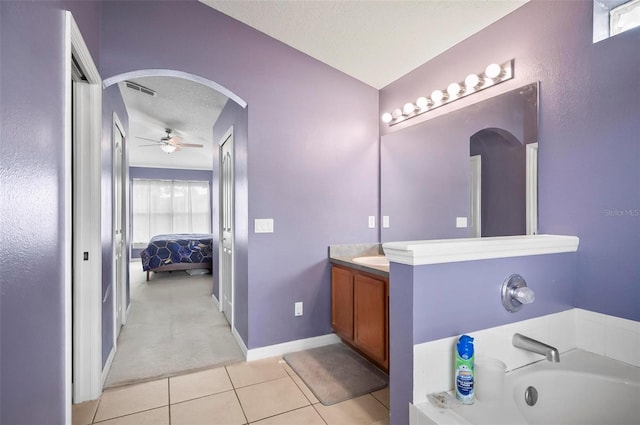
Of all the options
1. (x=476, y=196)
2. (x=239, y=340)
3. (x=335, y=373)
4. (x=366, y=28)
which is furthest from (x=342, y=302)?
(x=366, y=28)

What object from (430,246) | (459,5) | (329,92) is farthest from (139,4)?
(430,246)

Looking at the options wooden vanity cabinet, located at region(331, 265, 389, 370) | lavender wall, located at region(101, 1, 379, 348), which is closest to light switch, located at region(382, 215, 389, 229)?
lavender wall, located at region(101, 1, 379, 348)

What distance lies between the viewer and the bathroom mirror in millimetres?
1929

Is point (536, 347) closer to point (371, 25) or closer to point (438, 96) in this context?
point (438, 96)

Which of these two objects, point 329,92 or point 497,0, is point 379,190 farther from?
point 497,0

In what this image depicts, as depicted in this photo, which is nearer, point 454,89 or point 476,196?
point 476,196

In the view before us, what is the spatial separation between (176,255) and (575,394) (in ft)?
19.3

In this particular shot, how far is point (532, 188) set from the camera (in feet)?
6.18

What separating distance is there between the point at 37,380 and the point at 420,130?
2788 millimetres

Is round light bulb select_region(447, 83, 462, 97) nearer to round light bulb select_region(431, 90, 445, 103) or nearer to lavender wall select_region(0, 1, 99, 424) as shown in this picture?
round light bulb select_region(431, 90, 445, 103)

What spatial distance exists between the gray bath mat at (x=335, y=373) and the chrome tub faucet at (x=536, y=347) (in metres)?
Answer: 1.11

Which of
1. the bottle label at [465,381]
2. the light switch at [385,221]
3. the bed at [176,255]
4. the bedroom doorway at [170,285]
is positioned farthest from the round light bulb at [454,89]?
the bed at [176,255]

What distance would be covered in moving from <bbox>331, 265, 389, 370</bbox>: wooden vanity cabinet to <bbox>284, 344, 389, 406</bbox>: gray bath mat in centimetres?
11

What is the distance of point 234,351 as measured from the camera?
2809 mm
